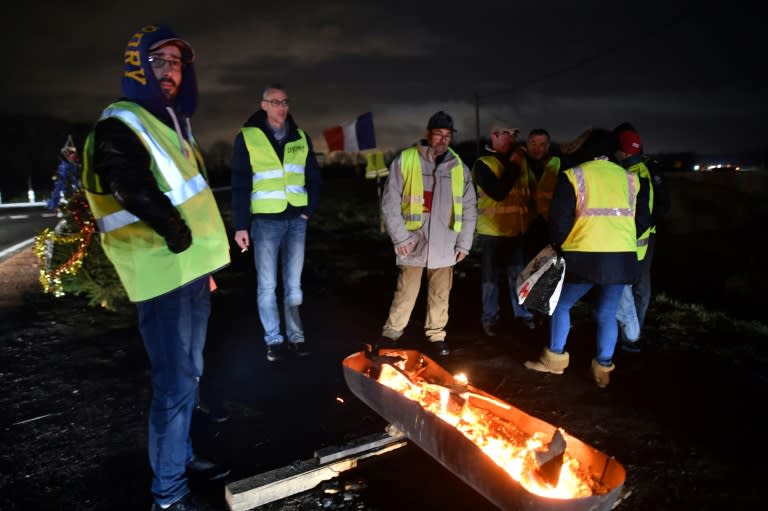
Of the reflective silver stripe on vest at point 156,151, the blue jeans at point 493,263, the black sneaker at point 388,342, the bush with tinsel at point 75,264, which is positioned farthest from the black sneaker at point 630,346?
the bush with tinsel at point 75,264

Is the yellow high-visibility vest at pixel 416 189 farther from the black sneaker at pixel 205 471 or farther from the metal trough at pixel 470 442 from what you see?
the black sneaker at pixel 205 471

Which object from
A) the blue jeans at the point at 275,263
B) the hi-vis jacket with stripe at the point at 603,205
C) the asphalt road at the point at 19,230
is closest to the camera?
the hi-vis jacket with stripe at the point at 603,205

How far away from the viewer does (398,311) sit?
523 centimetres

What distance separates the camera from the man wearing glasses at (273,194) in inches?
182

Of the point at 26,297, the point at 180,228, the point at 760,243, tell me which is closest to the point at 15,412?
the point at 180,228

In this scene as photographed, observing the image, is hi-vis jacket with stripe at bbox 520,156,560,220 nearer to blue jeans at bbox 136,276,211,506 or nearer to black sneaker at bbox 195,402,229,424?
black sneaker at bbox 195,402,229,424

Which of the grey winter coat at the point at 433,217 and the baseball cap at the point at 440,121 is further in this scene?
the grey winter coat at the point at 433,217

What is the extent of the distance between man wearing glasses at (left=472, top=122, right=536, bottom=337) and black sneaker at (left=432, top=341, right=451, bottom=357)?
2.40ft

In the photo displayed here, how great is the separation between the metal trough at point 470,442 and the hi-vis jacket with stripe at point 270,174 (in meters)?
1.83

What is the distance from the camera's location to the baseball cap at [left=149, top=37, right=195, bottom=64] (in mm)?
2643

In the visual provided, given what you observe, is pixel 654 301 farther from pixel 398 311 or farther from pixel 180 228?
pixel 180 228

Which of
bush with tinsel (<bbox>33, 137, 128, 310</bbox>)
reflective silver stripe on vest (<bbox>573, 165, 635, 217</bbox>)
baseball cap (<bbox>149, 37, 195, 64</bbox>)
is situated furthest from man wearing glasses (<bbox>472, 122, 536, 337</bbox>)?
bush with tinsel (<bbox>33, 137, 128, 310</bbox>)

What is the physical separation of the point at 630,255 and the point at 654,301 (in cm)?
330

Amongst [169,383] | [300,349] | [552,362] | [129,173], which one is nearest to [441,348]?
[552,362]
